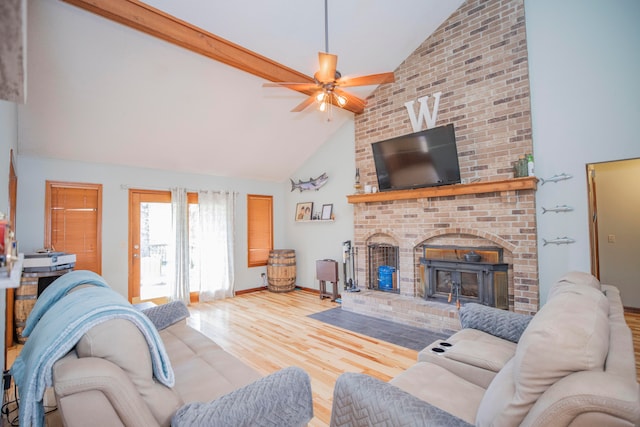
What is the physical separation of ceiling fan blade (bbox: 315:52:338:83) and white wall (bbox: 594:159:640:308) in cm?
402

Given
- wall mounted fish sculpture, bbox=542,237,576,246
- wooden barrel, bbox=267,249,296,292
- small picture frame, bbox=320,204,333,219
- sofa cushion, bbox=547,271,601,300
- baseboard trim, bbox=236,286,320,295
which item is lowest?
baseboard trim, bbox=236,286,320,295

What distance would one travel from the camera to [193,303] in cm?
516

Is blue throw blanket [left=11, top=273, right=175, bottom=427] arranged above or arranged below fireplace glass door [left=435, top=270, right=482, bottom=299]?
above

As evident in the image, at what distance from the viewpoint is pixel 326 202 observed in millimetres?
5641

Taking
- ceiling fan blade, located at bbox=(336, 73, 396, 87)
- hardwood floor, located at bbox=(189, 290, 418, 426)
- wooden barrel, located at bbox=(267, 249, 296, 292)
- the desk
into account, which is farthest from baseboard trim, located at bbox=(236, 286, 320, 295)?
ceiling fan blade, located at bbox=(336, 73, 396, 87)

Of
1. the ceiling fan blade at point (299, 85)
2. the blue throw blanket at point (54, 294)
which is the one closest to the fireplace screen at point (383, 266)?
the ceiling fan blade at point (299, 85)

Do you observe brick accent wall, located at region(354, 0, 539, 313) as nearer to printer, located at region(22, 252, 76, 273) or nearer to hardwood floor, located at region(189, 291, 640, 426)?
hardwood floor, located at region(189, 291, 640, 426)

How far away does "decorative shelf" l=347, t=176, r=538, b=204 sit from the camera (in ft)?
10.7

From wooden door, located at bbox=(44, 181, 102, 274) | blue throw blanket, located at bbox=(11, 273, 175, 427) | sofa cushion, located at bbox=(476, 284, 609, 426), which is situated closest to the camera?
sofa cushion, located at bbox=(476, 284, 609, 426)

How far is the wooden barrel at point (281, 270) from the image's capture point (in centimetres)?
584

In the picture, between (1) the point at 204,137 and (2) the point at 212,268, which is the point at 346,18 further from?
(2) the point at 212,268

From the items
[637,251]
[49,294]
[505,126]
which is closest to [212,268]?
[49,294]

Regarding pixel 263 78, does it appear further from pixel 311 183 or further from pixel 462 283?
pixel 462 283

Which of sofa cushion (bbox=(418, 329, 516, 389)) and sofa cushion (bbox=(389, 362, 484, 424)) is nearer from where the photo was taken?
sofa cushion (bbox=(389, 362, 484, 424))
